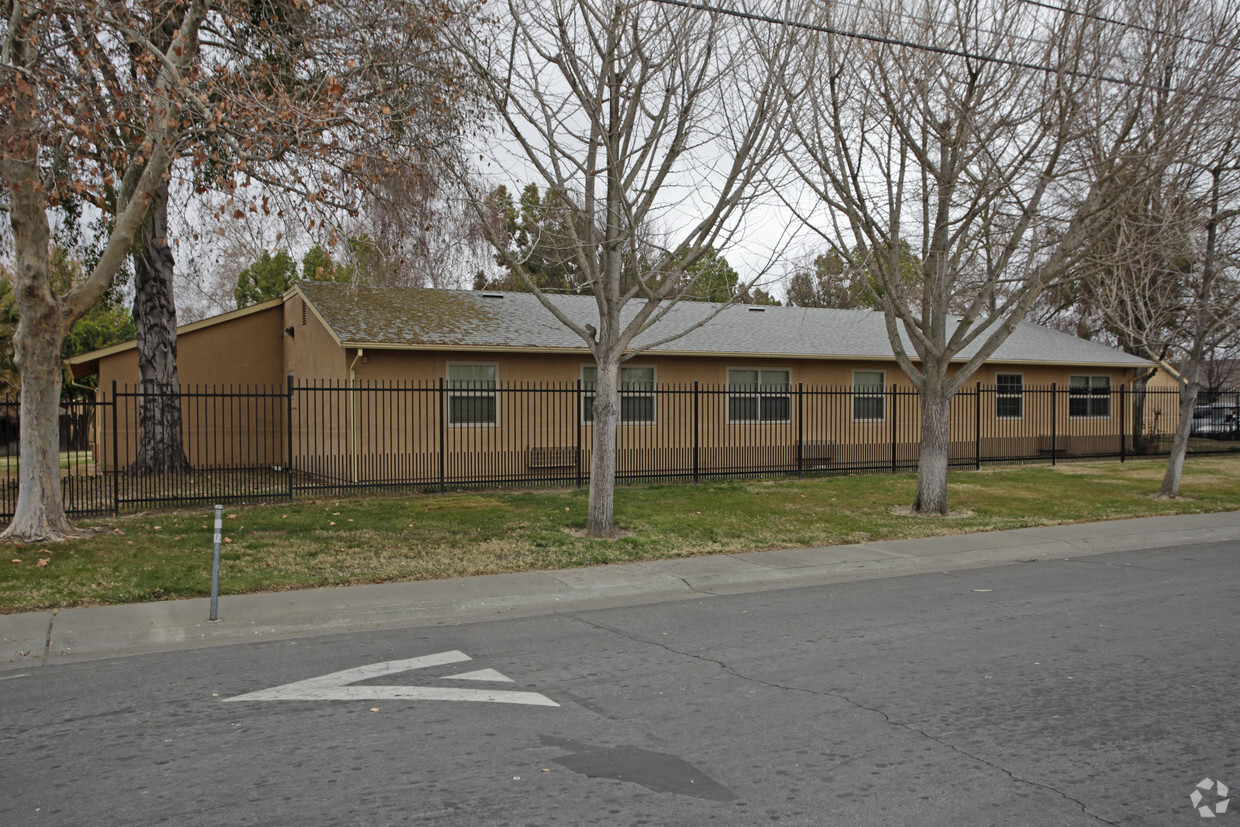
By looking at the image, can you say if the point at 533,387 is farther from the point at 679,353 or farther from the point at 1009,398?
the point at 1009,398

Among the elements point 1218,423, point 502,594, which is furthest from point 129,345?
point 1218,423

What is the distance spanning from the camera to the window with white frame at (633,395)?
2109 cm

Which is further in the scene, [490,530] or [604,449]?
[490,530]

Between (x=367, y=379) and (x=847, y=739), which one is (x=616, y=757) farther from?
(x=367, y=379)

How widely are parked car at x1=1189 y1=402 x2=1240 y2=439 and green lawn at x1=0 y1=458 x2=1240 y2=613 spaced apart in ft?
49.1

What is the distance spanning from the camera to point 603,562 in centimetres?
1122

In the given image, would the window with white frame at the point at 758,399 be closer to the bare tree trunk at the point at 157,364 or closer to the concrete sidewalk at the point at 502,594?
the concrete sidewalk at the point at 502,594

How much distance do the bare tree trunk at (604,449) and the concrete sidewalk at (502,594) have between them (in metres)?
1.72

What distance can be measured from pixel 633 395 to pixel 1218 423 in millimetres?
28485

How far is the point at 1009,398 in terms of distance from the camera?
27.3 m

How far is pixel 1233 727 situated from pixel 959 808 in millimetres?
2250

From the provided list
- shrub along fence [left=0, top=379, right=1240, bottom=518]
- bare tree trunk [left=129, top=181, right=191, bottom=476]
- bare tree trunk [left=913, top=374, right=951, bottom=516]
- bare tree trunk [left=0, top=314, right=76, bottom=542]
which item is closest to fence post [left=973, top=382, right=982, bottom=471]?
shrub along fence [left=0, top=379, right=1240, bottom=518]

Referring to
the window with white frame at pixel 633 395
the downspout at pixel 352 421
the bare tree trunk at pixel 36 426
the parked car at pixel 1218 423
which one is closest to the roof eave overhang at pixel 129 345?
the downspout at pixel 352 421

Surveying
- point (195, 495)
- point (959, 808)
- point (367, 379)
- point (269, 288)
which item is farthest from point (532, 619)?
point (269, 288)
